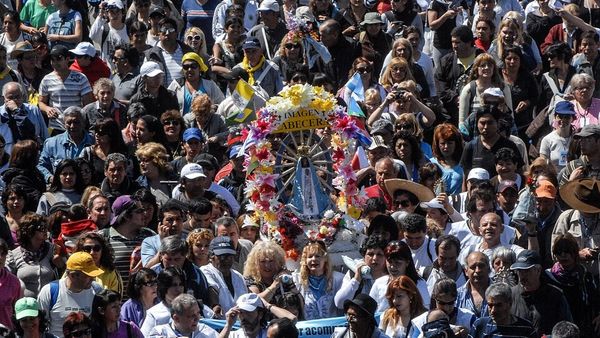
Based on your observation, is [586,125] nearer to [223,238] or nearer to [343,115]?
[343,115]

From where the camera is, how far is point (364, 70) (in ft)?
78.6

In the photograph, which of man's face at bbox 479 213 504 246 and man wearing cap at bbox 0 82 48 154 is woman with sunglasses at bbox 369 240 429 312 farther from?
man wearing cap at bbox 0 82 48 154

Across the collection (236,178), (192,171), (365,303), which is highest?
(365,303)

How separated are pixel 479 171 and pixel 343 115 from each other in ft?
5.01

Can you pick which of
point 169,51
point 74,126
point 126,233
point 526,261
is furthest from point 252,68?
point 526,261

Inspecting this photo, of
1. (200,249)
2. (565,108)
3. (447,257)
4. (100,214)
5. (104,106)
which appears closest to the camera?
(447,257)

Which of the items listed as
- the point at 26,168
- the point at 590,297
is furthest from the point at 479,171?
the point at 26,168

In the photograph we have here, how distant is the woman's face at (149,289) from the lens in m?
18.0

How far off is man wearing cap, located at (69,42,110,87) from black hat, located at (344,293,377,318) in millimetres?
8539

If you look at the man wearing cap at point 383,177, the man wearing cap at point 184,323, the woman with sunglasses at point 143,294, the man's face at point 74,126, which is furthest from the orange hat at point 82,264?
the man's face at point 74,126

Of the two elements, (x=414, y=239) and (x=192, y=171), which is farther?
A: (x=192, y=171)

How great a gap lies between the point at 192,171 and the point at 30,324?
4.00 meters

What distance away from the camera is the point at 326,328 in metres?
17.9

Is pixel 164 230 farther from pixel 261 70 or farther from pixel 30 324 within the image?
pixel 261 70
